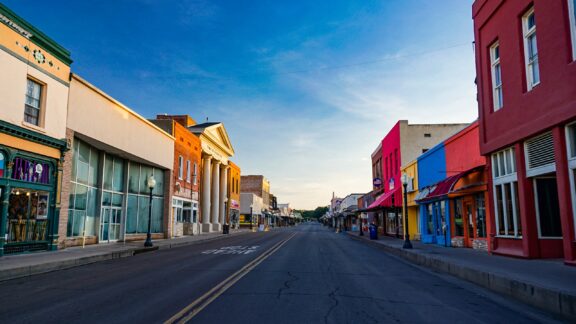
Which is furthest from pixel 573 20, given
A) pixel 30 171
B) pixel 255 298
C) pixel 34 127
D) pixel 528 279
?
pixel 30 171

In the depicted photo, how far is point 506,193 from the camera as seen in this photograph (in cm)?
1539

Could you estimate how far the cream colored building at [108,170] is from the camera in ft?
67.8

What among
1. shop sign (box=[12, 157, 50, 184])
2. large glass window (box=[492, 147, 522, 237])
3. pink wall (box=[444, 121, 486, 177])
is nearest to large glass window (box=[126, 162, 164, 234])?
shop sign (box=[12, 157, 50, 184])

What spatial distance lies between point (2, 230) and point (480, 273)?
1607 centimetres

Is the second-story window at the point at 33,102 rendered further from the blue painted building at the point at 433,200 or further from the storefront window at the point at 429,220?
the storefront window at the point at 429,220

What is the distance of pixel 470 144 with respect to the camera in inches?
773

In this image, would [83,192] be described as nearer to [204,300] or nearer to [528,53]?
[204,300]

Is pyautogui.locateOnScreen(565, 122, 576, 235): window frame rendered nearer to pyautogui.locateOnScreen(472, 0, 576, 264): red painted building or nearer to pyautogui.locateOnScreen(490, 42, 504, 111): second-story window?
pyautogui.locateOnScreen(472, 0, 576, 264): red painted building

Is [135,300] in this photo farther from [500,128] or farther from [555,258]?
[500,128]

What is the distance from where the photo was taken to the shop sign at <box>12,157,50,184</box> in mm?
Result: 16422

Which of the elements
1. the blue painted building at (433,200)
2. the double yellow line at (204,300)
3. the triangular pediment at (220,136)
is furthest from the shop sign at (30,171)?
the triangular pediment at (220,136)

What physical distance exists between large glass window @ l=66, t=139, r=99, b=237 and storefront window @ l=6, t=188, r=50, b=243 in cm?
304

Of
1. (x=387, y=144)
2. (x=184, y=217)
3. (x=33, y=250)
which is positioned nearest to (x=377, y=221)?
(x=387, y=144)

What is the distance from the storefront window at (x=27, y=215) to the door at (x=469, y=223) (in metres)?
19.0
